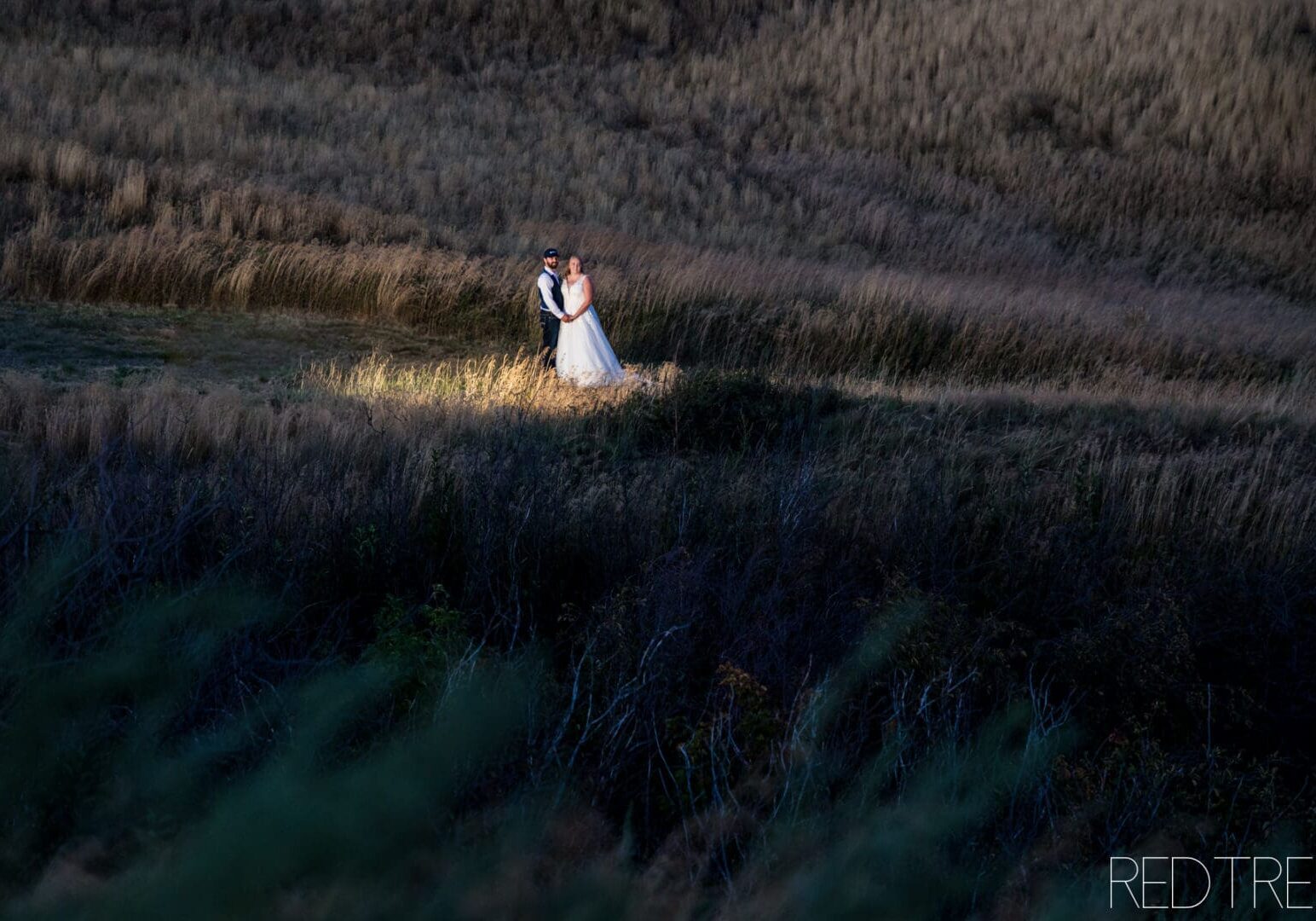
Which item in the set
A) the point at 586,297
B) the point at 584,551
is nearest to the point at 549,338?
the point at 586,297

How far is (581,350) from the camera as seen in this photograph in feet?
39.5

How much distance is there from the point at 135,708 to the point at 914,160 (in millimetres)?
28497

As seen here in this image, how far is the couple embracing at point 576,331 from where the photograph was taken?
1189 cm

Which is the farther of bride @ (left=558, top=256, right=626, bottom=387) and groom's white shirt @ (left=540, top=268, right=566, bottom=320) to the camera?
groom's white shirt @ (left=540, top=268, right=566, bottom=320)

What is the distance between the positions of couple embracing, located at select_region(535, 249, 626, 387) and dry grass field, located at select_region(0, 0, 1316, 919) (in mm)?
660

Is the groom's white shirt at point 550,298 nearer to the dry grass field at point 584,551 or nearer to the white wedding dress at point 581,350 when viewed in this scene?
the white wedding dress at point 581,350

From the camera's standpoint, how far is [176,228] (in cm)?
1585

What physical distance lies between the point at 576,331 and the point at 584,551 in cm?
597

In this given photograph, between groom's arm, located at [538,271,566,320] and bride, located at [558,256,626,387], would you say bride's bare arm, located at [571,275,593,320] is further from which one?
groom's arm, located at [538,271,566,320]

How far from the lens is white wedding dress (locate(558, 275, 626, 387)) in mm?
11945

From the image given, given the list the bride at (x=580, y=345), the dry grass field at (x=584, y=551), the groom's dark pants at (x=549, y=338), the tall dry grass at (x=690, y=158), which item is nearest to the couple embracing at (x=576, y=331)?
the bride at (x=580, y=345)

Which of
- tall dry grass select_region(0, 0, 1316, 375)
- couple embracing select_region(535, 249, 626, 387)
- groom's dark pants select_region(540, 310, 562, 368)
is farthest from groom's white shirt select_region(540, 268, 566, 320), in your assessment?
tall dry grass select_region(0, 0, 1316, 375)

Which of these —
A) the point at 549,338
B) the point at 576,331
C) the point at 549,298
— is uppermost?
the point at 549,298

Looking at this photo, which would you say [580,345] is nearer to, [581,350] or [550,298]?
[581,350]
